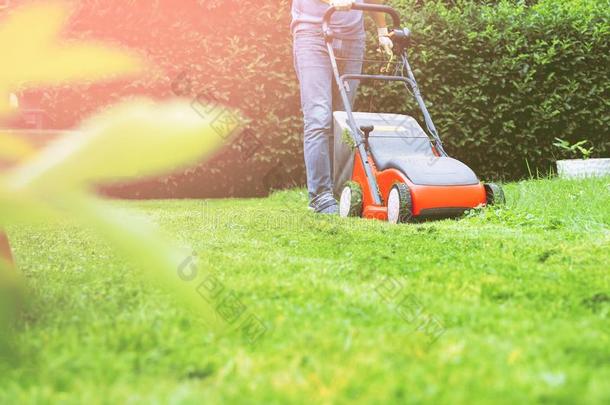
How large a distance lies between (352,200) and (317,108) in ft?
2.39

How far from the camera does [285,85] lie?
23.3 feet

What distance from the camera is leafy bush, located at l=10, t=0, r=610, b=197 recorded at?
692 cm

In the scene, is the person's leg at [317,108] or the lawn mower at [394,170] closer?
the lawn mower at [394,170]

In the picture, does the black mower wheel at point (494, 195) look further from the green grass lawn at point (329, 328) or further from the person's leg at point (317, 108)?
the green grass lawn at point (329, 328)

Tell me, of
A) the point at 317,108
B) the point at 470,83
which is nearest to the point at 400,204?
the point at 317,108

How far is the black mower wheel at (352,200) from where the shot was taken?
4.50m

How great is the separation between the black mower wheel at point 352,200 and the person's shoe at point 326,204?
23 centimetres

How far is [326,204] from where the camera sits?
192 inches

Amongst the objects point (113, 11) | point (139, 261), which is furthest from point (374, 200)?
point (139, 261)

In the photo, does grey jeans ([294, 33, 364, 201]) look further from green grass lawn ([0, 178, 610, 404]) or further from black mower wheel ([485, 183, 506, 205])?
green grass lawn ([0, 178, 610, 404])

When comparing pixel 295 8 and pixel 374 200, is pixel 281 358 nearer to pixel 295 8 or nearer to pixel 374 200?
pixel 374 200

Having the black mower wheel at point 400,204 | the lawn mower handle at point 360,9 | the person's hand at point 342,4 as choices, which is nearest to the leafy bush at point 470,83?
the lawn mower handle at point 360,9

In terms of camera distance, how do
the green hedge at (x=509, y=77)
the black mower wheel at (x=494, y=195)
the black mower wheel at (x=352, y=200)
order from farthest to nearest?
the green hedge at (x=509, y=77), the black mower wheel at (x=352, y=200), the black mower wheel at (x=494, y=195)

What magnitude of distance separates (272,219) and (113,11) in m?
3.59
